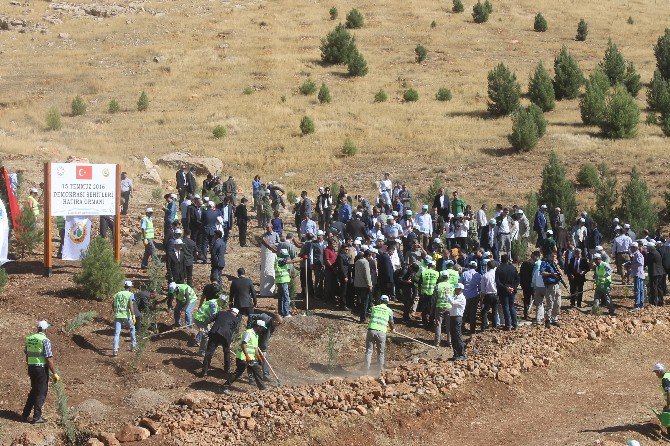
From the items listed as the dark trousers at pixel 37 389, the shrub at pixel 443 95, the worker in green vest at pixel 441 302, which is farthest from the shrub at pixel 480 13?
the dark trousers at pixel 37 389

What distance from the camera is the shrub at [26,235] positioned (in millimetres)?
21172

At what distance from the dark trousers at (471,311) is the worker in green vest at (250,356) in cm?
472

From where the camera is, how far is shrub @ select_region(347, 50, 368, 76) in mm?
53844

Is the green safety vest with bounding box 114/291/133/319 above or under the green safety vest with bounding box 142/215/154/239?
under

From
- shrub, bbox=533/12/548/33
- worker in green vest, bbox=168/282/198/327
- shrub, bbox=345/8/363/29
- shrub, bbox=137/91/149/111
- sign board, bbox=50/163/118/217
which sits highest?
shrub, bbox=533/12/548/33

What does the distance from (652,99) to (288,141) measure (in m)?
16.9

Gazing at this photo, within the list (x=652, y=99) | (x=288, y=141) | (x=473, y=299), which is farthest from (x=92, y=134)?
(x=473, y=299)

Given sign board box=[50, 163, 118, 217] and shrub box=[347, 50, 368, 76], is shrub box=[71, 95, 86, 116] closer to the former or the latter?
shrub box=[347, 50, 368, 76]

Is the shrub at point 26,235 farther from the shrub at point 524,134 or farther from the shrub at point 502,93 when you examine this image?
the shrub at point 502,93

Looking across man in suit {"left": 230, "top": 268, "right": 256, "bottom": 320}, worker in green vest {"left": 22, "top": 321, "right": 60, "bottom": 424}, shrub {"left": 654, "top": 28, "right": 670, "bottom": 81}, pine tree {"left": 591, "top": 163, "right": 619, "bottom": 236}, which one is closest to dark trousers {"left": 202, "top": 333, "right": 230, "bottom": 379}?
man in suit {"left": 230, "top": 268, "right": 256, "bottom": 320}

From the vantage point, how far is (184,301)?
684 inches

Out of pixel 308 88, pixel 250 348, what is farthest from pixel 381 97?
pixel 250 348

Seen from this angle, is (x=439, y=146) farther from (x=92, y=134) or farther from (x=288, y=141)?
(x=92, y=134)

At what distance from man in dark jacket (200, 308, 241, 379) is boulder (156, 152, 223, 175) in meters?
20.3
